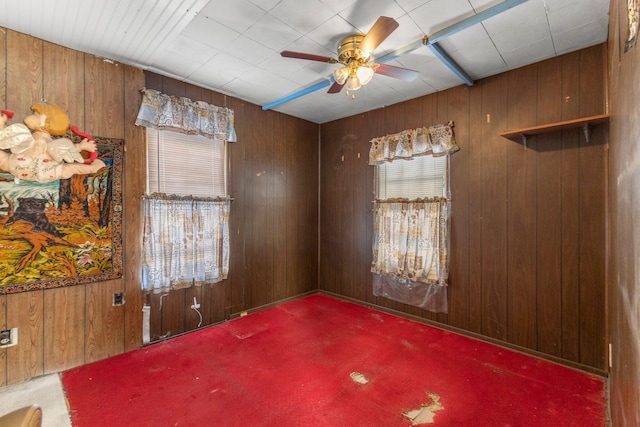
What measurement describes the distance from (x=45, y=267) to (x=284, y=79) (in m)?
2.78

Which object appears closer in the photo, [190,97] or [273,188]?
[190,97]

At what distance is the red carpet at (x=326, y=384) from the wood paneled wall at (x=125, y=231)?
22cm

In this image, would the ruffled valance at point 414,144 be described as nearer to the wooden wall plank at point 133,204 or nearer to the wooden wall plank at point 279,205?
the wooden wall plank at point 279,205

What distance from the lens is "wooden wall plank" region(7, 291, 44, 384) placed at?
225 cm

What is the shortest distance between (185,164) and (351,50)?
2.12 metres

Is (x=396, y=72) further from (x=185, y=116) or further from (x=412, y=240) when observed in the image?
(x=185, y=116)

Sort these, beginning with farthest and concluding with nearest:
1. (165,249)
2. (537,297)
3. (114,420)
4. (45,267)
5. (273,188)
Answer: (273,188), (165,249), (537,297), (45,267), (114,420)

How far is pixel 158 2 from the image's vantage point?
1964 millimetres

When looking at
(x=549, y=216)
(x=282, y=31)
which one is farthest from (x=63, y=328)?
(x=549, y=216)

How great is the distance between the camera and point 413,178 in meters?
3.61

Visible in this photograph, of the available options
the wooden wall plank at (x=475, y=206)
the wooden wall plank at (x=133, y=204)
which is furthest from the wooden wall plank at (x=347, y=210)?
the wooden wall plank at (x=133, y=204)

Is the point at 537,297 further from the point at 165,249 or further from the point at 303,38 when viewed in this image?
the point at 165,249

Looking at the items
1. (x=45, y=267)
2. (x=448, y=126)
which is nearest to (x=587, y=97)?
(x=448, y=126)

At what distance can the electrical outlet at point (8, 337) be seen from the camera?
2.21m
